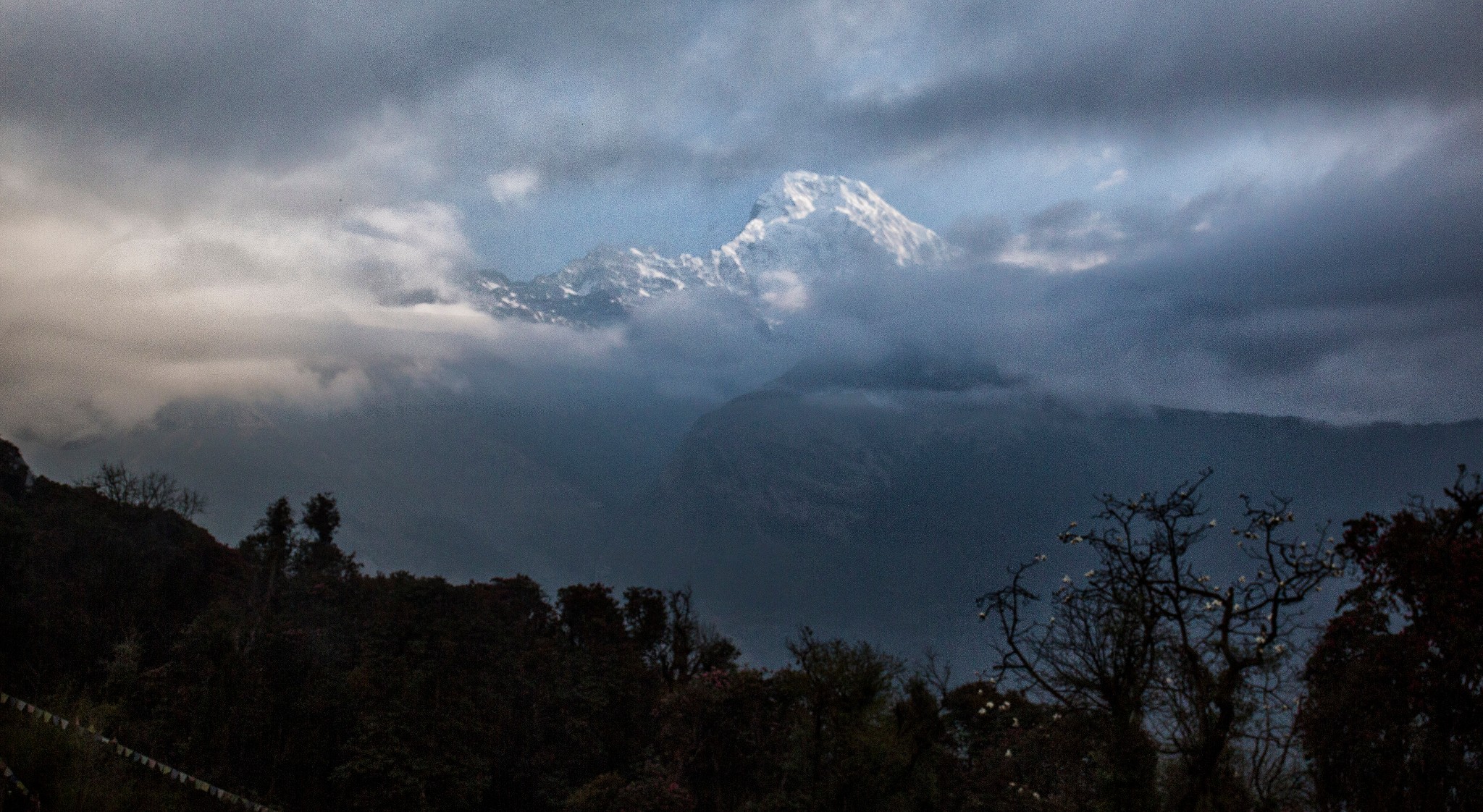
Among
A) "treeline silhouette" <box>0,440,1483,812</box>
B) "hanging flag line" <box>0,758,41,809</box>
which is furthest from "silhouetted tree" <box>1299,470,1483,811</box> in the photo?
"hanging flag line" <box>0,758,41,809</box>

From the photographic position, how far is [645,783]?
116 ft

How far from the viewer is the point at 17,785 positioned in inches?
713

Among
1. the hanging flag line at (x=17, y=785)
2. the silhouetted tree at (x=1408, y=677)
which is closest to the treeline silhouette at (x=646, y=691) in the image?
the silhouetted tree at (x=1408, y=677)

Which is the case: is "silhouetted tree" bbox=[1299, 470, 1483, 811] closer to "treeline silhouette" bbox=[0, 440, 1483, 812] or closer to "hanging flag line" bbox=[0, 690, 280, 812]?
"treeline silhouette" bbox=[0, 440, 1483, 812]

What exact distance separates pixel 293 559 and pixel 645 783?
172ft

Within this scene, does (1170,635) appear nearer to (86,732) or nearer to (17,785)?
(17,785)

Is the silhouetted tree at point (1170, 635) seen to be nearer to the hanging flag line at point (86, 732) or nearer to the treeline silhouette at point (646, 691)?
the treeline silhouette at point (646, 691)

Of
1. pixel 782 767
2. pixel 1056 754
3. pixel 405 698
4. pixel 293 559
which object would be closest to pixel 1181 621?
pixel 1056 754

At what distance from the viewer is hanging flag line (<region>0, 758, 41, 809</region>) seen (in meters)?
17.4

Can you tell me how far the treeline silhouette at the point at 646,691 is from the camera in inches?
628

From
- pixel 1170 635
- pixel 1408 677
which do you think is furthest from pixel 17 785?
pixel 1408 677

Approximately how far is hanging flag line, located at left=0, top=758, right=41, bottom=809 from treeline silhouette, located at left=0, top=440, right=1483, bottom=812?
340mm

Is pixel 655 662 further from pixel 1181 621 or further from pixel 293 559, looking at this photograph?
pixel 1181 621

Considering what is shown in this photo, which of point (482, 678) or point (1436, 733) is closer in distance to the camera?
point (1436, 733)
